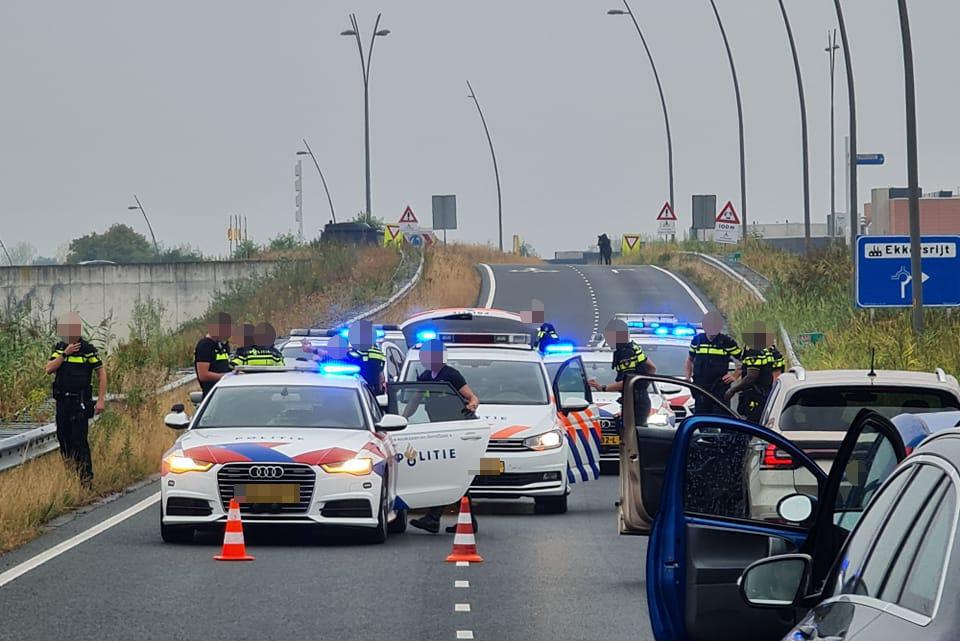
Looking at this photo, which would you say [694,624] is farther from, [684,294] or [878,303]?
[684,294]

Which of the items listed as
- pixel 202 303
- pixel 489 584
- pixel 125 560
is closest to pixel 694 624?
pixel 489 584

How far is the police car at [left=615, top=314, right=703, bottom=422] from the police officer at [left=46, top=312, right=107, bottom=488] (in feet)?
22.5

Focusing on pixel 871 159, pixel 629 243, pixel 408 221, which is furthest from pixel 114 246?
pixel 871 159

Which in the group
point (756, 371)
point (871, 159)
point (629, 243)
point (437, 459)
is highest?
point (871, 159)

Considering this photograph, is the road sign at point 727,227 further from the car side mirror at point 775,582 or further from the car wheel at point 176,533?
the car side mirror at point 775,582

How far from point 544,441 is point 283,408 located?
3.03m

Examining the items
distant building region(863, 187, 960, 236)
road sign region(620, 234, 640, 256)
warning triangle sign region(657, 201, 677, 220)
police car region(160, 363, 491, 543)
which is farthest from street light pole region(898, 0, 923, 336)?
distant building region(863, 187, 960, 236)

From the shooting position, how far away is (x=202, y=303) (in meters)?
79.1

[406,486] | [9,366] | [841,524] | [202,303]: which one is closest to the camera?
[841,524]

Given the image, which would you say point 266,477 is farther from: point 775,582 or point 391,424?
point 775,582

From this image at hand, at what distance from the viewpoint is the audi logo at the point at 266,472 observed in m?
14.8

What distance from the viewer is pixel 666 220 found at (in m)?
69.2

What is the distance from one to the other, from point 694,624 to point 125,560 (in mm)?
7107

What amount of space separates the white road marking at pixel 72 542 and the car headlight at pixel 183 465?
2.98ft
